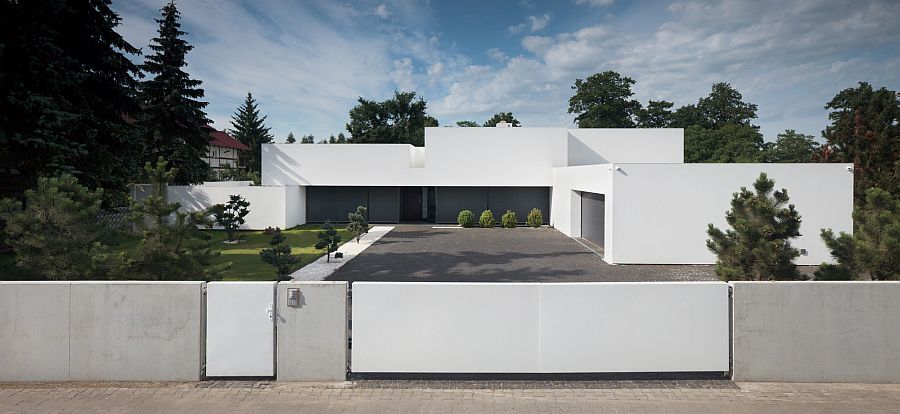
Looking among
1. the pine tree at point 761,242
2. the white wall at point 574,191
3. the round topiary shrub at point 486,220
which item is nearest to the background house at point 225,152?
the round topiary shrub at point 486,220

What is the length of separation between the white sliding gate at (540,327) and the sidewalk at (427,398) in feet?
0.90

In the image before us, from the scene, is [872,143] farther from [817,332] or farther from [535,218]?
[817,332]

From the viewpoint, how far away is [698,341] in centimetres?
562

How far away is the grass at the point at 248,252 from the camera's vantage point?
765cm

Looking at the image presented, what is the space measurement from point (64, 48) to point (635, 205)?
17417 millimetres

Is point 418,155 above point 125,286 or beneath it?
above

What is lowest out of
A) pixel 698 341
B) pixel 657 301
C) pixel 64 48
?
pixel 698 341

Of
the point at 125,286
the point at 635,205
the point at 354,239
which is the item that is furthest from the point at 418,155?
the point at 125,286

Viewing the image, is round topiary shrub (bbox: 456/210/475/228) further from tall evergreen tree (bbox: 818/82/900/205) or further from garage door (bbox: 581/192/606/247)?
tall evergreen tree (bbox: 818/82/900/205)

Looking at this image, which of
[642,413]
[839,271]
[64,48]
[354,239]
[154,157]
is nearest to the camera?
[642,413]

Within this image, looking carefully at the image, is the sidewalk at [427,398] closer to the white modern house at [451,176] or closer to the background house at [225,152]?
the white modern house at [451,176]

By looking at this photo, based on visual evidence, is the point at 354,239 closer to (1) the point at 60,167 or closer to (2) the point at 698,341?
(1) the point at 60,167

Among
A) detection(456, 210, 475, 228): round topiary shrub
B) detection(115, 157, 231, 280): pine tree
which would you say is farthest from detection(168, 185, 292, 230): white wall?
detection(115, 157, 231, 280): pine tree

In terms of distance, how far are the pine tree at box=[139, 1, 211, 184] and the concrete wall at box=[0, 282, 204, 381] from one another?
23.1 m
